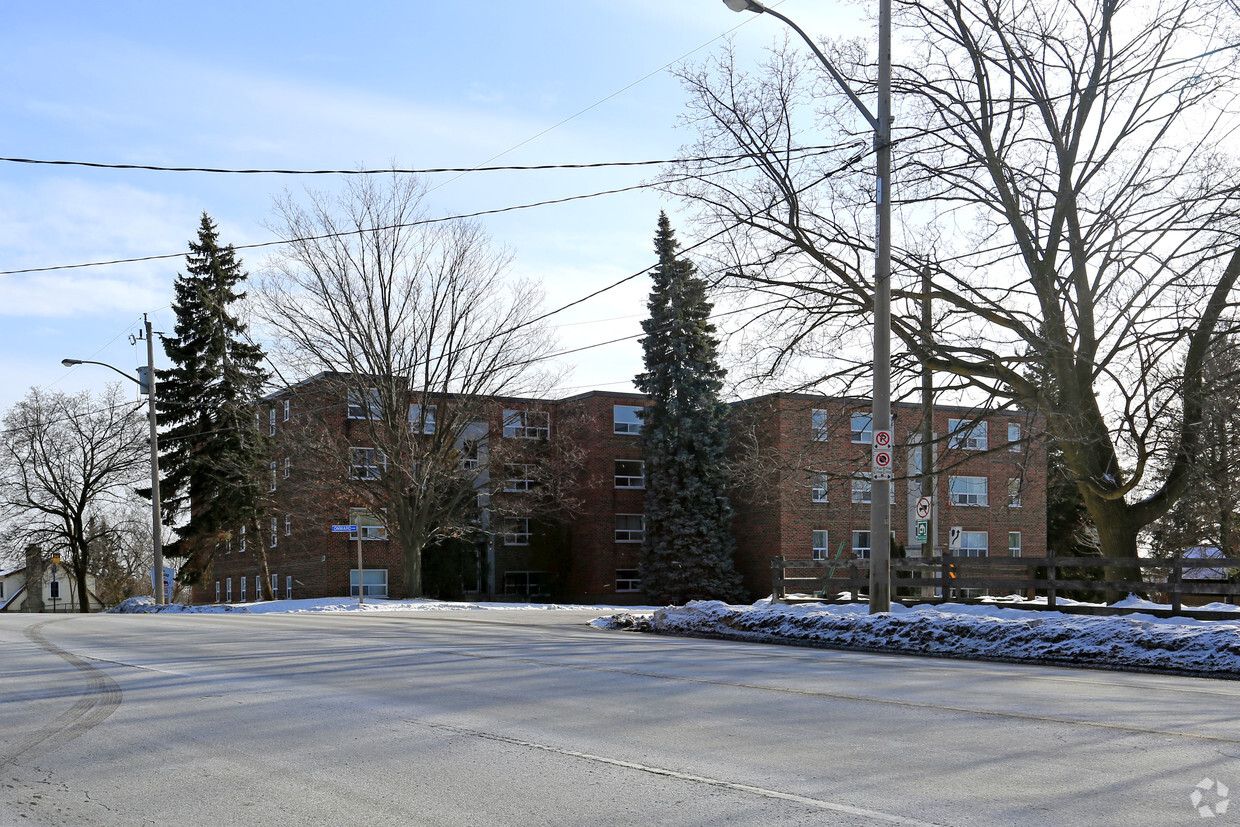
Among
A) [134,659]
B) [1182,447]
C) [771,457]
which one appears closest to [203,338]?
[771,457]

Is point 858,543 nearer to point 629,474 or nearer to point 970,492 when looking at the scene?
point 970,492

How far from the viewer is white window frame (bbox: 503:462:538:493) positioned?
1694 inches

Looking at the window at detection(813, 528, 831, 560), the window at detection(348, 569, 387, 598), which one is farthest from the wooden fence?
the window at detection(348, 569, 387, 598)

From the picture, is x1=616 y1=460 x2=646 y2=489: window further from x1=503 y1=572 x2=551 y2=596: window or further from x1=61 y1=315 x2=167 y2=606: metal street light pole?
x1=61 y1=315 x2=167 y2=606: metal street light pole

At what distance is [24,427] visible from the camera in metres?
62.3

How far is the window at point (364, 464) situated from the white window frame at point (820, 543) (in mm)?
20682

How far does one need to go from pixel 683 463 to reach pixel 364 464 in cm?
1335

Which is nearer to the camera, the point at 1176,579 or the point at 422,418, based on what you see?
the point at 1176,579

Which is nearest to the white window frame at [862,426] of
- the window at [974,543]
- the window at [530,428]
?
the window at [974,543]

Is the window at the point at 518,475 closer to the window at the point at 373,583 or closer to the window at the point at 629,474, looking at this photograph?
the window at the point at 629,474

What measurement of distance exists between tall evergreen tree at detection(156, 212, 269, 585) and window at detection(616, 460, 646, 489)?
54.0ft

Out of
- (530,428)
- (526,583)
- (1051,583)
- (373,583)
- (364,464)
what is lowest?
(526,583)

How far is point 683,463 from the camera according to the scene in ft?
149

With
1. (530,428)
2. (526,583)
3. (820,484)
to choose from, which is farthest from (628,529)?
(820,484)
